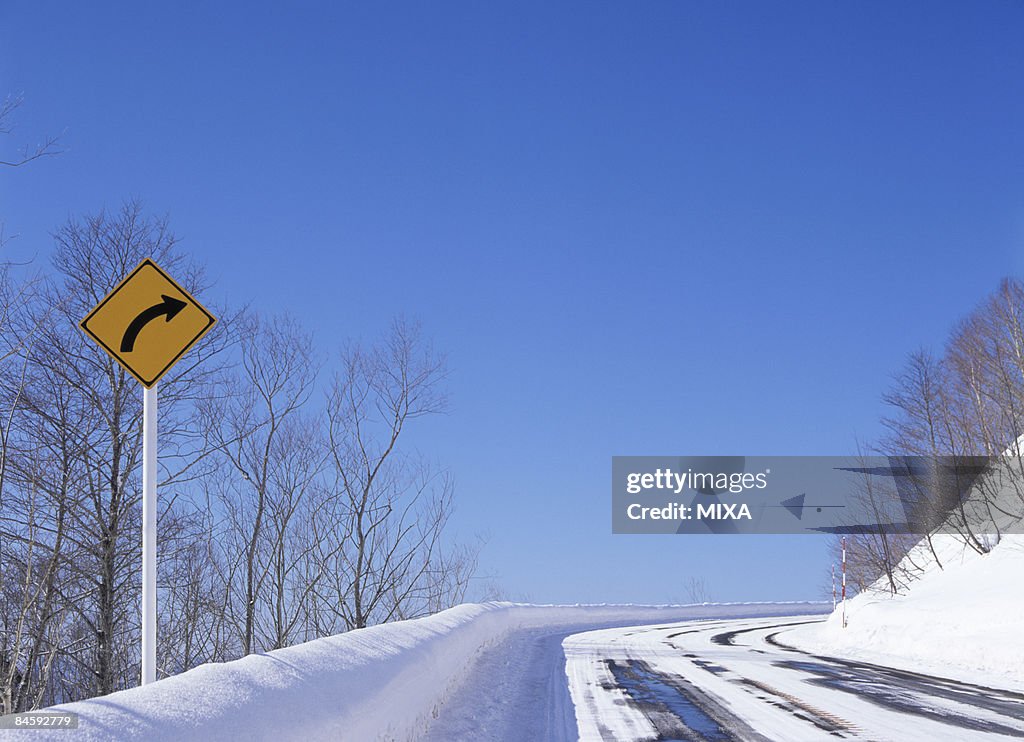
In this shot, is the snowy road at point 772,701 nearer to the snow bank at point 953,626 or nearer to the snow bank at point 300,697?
the snow bank at point 953,626

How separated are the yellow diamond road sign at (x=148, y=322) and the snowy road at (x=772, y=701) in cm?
525

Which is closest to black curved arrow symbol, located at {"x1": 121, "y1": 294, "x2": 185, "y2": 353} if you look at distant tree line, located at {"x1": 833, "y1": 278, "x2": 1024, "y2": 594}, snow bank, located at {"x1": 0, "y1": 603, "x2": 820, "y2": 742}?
snow bank, located at {"x1": 0, "y1": 603, "x2": 820, "y2": 742}

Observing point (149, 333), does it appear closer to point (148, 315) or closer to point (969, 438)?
point (148, 315)

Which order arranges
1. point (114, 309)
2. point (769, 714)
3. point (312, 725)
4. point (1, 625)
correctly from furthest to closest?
point (1, 625)
point (769, 714)
point (114, 309)
point (312, 725)

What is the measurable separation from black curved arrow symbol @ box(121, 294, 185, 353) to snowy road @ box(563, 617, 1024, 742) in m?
5.44

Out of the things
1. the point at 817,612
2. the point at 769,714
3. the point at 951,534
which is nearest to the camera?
the point at 769,714

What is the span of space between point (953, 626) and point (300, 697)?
15815mm

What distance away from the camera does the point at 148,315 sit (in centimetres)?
644

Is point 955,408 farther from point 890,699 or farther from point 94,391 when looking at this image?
point 94,391

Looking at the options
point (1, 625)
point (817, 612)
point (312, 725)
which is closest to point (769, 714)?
point (312, 725)

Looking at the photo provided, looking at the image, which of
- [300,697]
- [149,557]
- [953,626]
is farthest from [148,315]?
[953,626]

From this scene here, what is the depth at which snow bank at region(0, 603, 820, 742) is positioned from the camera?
4.01 meters

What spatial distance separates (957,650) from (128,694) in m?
15.2

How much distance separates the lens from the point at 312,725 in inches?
205
